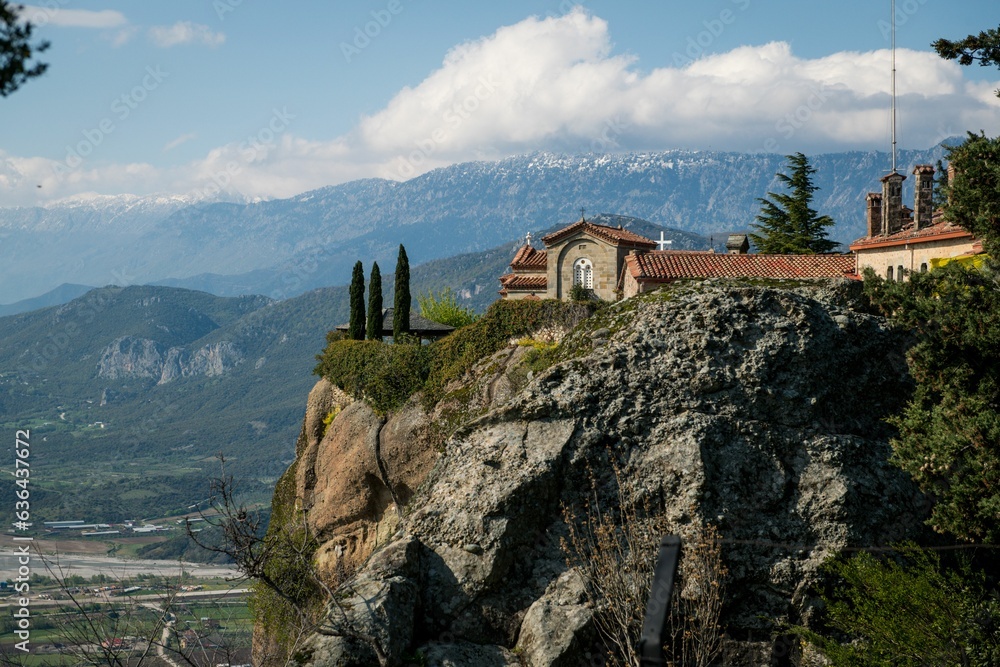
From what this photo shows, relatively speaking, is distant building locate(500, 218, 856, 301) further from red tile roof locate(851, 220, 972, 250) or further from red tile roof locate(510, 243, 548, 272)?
red tile roof locate(851, 220, 972, 250)

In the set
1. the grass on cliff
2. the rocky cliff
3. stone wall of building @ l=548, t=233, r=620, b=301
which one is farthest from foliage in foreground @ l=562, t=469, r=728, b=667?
stone wall of building @ l=548, t=233, r=620, b=301

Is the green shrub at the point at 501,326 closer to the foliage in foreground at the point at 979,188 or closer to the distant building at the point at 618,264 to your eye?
the distant building at the point at 618,264

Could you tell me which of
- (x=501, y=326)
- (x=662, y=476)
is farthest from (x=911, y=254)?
(x=662, y=476)

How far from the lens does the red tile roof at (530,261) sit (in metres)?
50.5

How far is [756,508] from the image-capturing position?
14.0m

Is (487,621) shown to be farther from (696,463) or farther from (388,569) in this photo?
(696,463)

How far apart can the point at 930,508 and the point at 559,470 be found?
19.4 ft

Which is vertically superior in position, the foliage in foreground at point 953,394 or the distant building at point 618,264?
the distant building at point 618,264

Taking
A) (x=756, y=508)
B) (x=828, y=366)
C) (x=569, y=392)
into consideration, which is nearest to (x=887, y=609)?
A: (x=756, y=508)

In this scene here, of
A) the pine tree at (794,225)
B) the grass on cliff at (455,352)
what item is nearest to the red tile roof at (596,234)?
the pine tree at (794,225)

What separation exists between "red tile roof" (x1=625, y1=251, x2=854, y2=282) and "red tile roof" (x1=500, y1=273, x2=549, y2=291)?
34.2 ft

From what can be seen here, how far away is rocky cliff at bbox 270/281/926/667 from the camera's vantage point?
43.8 feet

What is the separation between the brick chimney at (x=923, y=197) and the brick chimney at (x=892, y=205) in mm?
2408

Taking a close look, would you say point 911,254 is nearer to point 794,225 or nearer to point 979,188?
point 979,188
